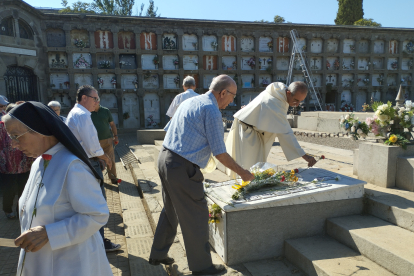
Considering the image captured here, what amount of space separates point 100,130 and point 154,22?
1009cm

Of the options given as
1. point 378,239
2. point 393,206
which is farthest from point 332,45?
point 378,239

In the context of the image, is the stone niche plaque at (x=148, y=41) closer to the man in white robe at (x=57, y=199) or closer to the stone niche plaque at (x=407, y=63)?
the man in white robe at (x=57, y=199)

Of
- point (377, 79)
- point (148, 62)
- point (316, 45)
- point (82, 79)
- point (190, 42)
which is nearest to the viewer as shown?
point (82, 79)

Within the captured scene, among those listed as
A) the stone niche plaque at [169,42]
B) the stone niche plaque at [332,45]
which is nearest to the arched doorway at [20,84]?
the stone niche plaque at [169,42]

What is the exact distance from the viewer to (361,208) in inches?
108

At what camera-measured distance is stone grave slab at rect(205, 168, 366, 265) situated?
2359mm

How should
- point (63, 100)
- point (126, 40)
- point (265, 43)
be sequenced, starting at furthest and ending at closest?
1. point (265, 43)
2. point (126, 40)
3. point (63, 100)

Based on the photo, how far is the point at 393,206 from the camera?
250 cm

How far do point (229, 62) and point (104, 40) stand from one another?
5808mm

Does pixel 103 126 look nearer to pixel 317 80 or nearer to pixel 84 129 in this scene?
pixel 84 129

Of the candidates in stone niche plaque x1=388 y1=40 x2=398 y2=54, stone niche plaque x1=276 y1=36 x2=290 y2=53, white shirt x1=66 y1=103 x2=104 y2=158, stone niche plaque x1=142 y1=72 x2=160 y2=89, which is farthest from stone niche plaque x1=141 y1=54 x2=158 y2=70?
stone niche plaque x1=388 y1=40 x2=398 y2=54

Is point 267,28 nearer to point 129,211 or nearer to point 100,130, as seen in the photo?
point 100,130

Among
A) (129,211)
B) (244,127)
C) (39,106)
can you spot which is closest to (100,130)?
(129,211)

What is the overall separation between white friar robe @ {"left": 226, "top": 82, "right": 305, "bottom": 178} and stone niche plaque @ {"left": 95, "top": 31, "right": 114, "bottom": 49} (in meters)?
11.4
